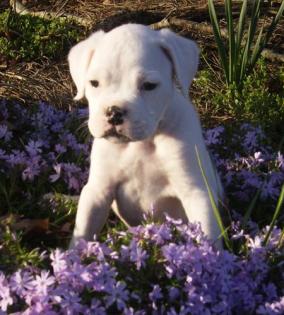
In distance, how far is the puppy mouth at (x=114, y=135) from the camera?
9.86ft

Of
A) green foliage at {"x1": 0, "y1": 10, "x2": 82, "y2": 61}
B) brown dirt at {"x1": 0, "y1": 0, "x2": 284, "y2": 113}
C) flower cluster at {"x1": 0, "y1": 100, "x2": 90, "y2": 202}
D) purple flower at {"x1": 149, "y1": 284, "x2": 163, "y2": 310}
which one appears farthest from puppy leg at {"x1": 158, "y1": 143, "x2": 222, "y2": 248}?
green foliage at {"x1": 0, "y1": 10, "x2": 82, "y2": 61}

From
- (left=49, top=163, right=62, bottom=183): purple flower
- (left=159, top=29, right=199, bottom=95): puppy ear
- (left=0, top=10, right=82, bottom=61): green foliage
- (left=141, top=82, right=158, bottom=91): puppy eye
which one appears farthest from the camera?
(left=0, top=10, right=82, bottom=61): green foliage

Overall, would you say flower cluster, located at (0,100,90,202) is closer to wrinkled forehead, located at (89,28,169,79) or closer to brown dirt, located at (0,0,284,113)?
brown dirt, located at (0,0,284,113)

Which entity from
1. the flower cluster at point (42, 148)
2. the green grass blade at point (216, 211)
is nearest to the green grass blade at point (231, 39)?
the flower cluster at point (42, 148)

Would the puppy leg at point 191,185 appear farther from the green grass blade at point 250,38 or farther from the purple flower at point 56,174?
the green grass blade at point 250,38

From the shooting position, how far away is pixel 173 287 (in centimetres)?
267

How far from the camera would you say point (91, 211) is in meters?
3.39

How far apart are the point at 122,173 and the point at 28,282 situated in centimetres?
97

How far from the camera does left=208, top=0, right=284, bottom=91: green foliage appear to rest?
5.23m

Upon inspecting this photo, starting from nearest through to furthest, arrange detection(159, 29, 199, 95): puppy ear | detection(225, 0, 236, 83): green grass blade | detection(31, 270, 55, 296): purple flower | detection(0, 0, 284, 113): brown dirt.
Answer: detection(31, 270, 55, 296): purple flower
detection(159, 29, 199, 95): puppy ear
detection(225, 0, 236, 83): green grass blade
detection(0, 0, 284, 113): brown dirt

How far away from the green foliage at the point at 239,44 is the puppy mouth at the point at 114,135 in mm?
2406

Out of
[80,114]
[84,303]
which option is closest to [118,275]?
[84,303]

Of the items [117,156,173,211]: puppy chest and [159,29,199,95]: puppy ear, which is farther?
[117,156,173,211]: puppy chest

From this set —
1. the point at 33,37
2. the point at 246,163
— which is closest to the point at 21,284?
the point at 246,163
